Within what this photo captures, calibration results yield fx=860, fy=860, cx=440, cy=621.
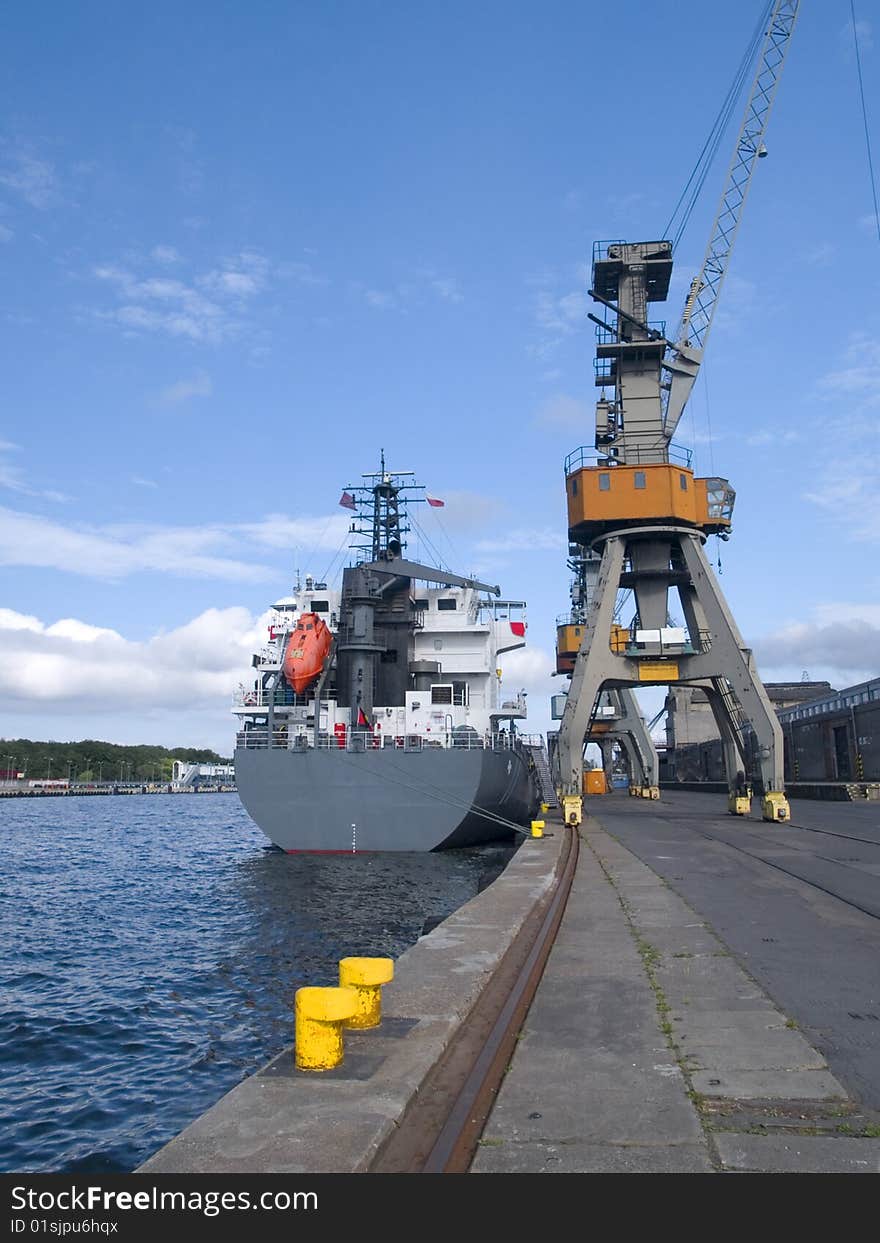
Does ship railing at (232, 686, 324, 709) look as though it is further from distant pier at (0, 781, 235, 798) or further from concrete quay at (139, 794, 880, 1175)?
distant pier at (0, 781, 235, 798)

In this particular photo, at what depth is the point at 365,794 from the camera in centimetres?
2612

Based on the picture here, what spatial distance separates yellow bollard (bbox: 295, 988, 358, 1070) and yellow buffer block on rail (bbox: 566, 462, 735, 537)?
93.2 feet

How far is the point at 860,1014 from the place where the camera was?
688 centimetres

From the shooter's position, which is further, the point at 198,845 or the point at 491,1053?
the point at 198,845

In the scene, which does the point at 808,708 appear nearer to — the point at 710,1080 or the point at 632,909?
the point at 632,909

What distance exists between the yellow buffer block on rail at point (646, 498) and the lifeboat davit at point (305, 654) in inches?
432

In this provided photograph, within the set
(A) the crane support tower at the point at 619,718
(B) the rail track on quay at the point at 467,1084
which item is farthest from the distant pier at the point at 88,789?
(B) the rail track on quay at the point at 467,1084

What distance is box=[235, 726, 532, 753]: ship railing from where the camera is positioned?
2675 cm

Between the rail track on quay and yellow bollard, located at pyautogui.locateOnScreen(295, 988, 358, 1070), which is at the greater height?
yellow bollard, located at pyautogui.locateOnScreen(295, 988, 358, 1070)

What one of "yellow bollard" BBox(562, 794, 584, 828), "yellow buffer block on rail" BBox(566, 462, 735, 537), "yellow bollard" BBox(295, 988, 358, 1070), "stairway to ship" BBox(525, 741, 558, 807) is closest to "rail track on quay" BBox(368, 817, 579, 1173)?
"yellow bollard" BBox(295, 988, 358, 1070)

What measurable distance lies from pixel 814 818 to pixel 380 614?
57.3ft

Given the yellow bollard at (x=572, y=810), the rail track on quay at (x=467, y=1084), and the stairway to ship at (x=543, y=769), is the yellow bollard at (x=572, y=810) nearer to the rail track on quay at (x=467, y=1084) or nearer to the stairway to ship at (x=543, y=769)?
the stairway to ship at (x=543, y=769)

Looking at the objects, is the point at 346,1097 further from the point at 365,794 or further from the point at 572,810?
the point at 572,810
